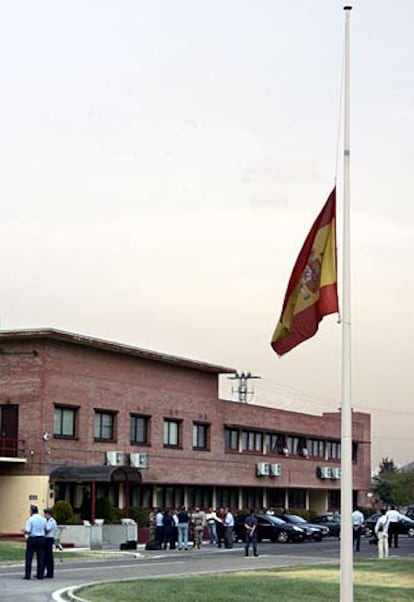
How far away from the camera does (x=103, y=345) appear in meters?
56.7

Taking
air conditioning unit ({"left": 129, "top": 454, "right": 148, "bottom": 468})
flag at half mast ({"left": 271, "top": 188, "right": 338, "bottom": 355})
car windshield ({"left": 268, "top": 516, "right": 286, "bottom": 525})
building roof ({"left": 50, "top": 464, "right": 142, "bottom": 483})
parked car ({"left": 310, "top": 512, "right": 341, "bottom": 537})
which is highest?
flag at half mast ({"left": 271, "top": 188, "right": 338, "bottom": 355})

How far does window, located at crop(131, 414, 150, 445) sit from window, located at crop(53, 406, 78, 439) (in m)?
5.20

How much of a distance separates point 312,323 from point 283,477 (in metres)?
61.4

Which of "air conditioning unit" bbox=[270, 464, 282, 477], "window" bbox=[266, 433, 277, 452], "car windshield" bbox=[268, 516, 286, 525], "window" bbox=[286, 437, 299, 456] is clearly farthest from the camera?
"window" bbox=[286, 437, 299, 456]

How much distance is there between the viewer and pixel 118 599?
22672mm

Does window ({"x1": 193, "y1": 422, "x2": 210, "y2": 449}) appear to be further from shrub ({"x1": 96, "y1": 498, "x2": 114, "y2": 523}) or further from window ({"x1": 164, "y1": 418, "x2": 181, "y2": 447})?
shrub ({"x1": 96, "y1": 498, "x2": 114, "y2": 523})

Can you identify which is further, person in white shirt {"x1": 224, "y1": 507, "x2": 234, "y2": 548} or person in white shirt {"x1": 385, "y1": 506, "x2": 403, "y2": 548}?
person in white shirt {"x1": 224, "y1": 507, "x2": 234, "y2": 548}

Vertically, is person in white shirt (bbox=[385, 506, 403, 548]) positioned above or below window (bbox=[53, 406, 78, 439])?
below

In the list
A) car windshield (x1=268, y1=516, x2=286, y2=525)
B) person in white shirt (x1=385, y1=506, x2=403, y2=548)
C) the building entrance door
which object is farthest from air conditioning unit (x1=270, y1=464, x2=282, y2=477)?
the building entrance door

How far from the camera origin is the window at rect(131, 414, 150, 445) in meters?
59.7

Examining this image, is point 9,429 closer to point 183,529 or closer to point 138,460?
point 138,460

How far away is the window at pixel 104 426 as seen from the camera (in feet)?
186

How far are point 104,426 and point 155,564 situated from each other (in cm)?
2071

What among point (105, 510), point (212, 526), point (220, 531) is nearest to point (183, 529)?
point (220, 531)
